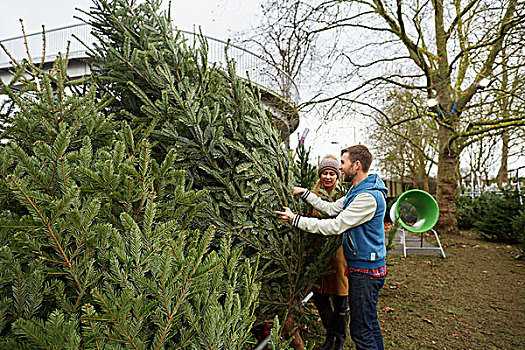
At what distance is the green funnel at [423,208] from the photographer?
27.5ft

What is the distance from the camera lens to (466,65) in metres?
11.3

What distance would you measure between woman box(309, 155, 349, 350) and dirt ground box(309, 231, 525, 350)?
0.37 metres

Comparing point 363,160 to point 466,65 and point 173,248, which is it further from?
point 466,65

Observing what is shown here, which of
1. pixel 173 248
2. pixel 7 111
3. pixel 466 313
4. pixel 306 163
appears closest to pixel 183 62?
pixel 7 111

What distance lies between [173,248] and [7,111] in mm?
1728

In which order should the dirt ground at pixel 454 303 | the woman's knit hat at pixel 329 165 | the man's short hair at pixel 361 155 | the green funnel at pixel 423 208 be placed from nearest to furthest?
the man's short hair at pixel 361 155, the woman's knit hat at pixel 329 165, the dirt ground at pixel 454 303, the green funnel at pixel 423 208

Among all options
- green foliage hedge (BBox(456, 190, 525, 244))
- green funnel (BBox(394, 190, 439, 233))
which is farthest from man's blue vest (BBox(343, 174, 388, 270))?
green foliage hedge (BBox(456, 190, 525, 244))

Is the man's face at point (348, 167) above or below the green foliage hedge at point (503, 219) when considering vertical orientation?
above

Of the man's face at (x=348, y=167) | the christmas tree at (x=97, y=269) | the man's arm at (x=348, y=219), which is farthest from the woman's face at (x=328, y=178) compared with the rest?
the christmas tree at (x=97, y=269)

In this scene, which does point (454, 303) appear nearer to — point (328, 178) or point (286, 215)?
point (328, 178)

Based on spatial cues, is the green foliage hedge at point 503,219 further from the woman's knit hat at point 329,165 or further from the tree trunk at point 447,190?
the woman's knit hat at point 329,165

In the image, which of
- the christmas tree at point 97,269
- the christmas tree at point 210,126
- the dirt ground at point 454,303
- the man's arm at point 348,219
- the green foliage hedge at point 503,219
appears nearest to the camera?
the christmas tree at point 97,269

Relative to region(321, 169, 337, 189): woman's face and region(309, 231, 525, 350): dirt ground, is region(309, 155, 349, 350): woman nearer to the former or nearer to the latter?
region(321, 169, 337, 189): woman's face

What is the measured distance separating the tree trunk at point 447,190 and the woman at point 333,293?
30.8 feet
